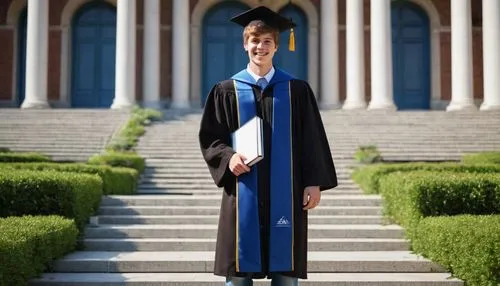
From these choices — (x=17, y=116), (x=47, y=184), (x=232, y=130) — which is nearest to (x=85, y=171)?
(x=47, y=184)

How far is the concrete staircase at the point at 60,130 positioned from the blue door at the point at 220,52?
23.6 ft

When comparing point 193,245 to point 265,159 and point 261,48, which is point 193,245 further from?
point 261,48

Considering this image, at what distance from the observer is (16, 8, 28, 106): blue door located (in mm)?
31375

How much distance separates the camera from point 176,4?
27.6 m

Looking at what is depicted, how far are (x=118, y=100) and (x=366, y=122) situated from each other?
32.6 ft

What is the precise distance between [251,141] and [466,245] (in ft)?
13.2

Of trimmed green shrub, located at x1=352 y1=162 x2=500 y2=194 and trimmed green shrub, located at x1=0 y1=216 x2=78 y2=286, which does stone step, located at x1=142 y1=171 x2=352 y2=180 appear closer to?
trimmed green shrub, located at x1=352 y1=162 x2=500 y2=194

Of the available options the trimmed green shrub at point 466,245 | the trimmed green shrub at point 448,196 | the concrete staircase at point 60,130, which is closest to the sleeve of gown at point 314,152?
the trimmed green shrub at point 466,245

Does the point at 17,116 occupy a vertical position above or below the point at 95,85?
below

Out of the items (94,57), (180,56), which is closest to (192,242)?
(180,56)

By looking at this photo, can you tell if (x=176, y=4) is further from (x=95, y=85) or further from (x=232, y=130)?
(x=232, y=130)

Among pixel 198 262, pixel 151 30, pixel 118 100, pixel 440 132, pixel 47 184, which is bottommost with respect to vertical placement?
pixel 198 262

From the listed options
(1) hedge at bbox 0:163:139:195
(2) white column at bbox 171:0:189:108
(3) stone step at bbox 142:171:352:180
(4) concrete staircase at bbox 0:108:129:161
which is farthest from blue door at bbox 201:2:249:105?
(1) hedge at bbox 0:163:139:195

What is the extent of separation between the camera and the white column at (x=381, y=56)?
26.0 metres
